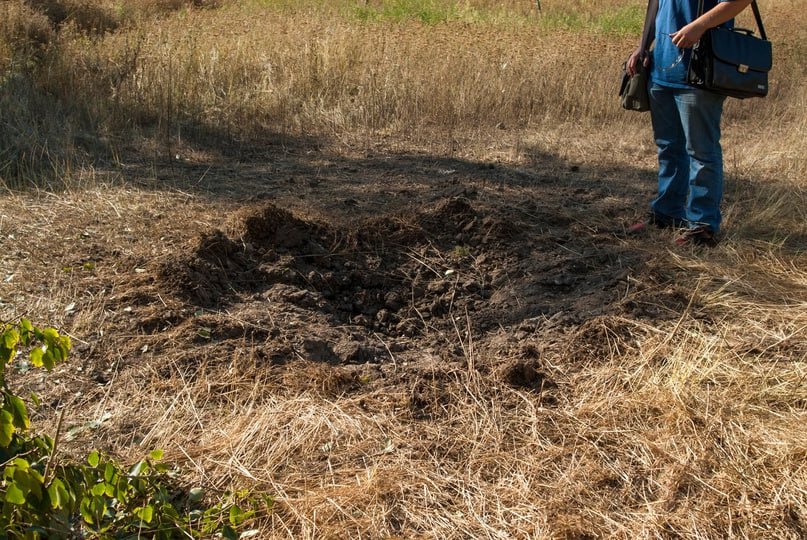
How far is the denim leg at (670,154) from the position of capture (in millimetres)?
4227

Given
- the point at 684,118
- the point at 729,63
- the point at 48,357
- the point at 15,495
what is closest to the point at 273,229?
the point at 684,118

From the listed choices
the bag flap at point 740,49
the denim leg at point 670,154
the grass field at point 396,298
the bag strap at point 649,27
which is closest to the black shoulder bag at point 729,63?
the bag flap at point 740,49

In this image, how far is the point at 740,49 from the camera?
3.84m

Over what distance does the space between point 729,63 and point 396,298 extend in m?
2.11

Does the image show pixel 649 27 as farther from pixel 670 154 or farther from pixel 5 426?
pixel 5 426

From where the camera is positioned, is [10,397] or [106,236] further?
[106,236]

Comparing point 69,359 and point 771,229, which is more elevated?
point 771,229

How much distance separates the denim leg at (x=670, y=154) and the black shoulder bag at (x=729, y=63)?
0.86 ft

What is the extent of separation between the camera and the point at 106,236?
4055mm

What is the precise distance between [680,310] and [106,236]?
9.98 ft

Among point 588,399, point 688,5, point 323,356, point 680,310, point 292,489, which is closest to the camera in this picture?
point 292,489

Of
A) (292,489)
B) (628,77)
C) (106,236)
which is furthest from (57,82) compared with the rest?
(292,489)

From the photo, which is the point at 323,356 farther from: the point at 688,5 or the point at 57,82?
the point at 57,82

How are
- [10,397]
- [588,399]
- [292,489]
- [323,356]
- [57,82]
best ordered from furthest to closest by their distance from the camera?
1. [57,82]
2. [323,356]
3. [588,399]
4. [292,489]
5. [10,397]
